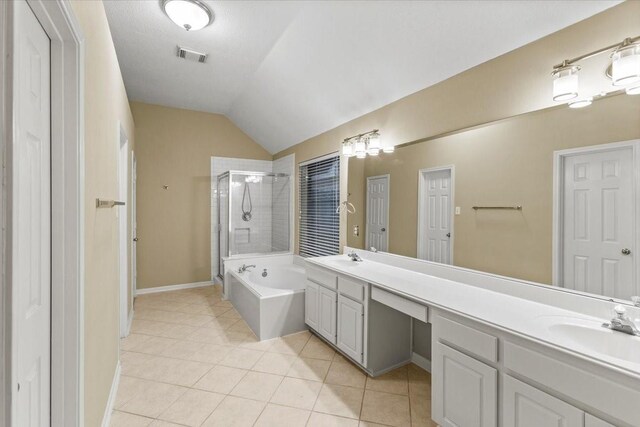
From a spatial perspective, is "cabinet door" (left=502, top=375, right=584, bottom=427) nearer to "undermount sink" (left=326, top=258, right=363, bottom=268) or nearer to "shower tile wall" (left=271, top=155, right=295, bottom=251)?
"undermount sink" (left=326, top=258, right=363, bottom=268)

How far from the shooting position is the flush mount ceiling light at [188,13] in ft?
7.29

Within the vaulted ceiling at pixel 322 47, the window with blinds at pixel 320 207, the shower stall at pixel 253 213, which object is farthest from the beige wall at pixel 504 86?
the shower stall at pixel 253 213

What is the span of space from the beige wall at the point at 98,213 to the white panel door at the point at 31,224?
8.7 inches

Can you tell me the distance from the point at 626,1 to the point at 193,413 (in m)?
3.32

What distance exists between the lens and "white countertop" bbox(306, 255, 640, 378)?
118 centimetres

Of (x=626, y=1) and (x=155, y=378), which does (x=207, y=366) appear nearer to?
(x=155, y=378)

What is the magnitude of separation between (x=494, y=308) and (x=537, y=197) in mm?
694

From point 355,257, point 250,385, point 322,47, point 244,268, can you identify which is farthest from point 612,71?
point 244,268

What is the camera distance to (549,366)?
4.01ft

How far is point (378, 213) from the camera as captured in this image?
2.97 meters

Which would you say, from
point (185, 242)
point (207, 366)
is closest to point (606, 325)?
point (207, 366)

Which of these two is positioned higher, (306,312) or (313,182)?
(313,182)

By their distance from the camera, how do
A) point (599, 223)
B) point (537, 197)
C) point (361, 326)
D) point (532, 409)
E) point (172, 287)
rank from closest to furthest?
point (532, 409), point (599, 223), point (537, 197), point (361, 326), point (172, 287)

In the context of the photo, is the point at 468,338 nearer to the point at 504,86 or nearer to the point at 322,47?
the point at 504,86
